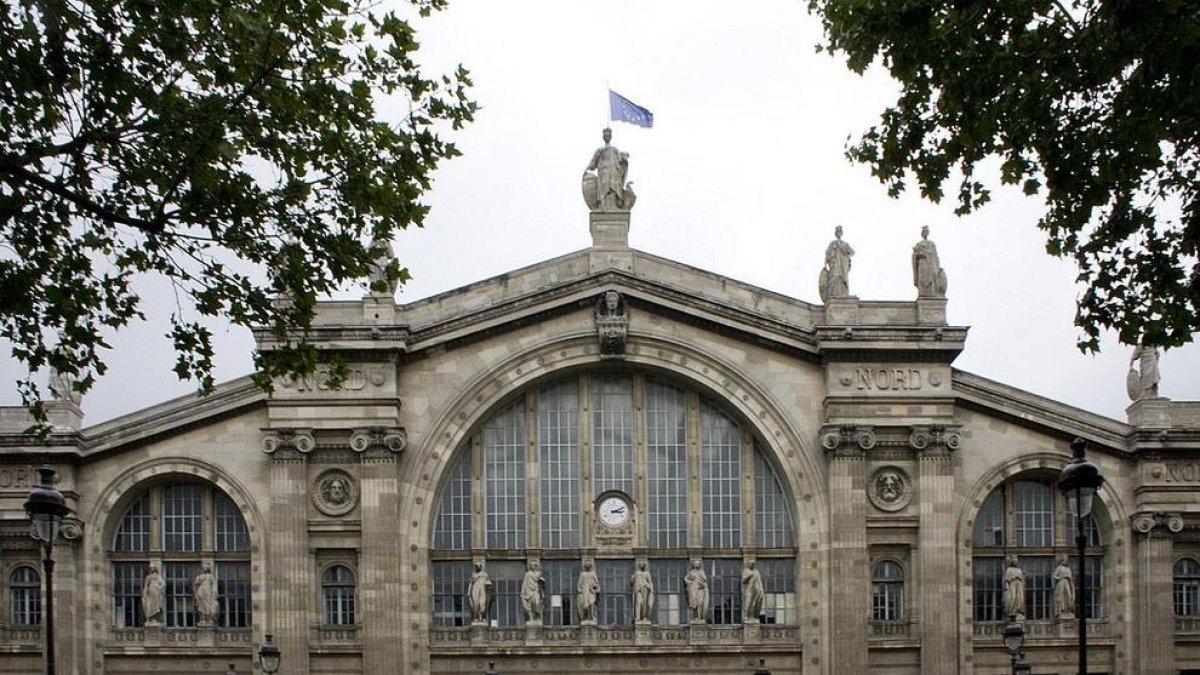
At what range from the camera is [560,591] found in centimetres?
5128

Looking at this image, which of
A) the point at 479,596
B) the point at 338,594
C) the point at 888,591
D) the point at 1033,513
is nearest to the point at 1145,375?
the point at 1033,513

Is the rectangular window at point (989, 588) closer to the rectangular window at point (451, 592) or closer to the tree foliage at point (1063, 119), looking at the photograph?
the rectangular window at point (451, 592)

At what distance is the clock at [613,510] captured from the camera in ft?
169

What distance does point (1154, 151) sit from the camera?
24.7m

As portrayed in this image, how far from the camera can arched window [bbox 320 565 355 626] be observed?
5012cm

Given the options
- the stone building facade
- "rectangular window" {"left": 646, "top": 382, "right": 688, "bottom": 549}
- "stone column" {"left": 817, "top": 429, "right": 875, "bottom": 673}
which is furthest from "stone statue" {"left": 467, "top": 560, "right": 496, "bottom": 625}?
"stone column" {"left": 817, "top": 429, "right": 875, "bottom": 673}

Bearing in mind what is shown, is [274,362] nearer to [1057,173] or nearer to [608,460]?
[1057,173]

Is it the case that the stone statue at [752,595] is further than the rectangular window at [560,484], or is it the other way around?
the rectangular window at [560,484]

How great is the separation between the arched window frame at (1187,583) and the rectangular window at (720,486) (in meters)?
12.4

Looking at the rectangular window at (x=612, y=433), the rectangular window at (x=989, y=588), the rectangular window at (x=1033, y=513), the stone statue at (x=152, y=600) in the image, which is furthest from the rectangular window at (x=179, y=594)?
the rectangular window at (x=1033, y=513)

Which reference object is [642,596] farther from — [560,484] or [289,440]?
[289,440]

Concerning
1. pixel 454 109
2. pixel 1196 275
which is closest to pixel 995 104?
pixel 1196 275

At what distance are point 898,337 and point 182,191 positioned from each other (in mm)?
29391

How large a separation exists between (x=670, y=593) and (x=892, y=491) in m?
6.76
